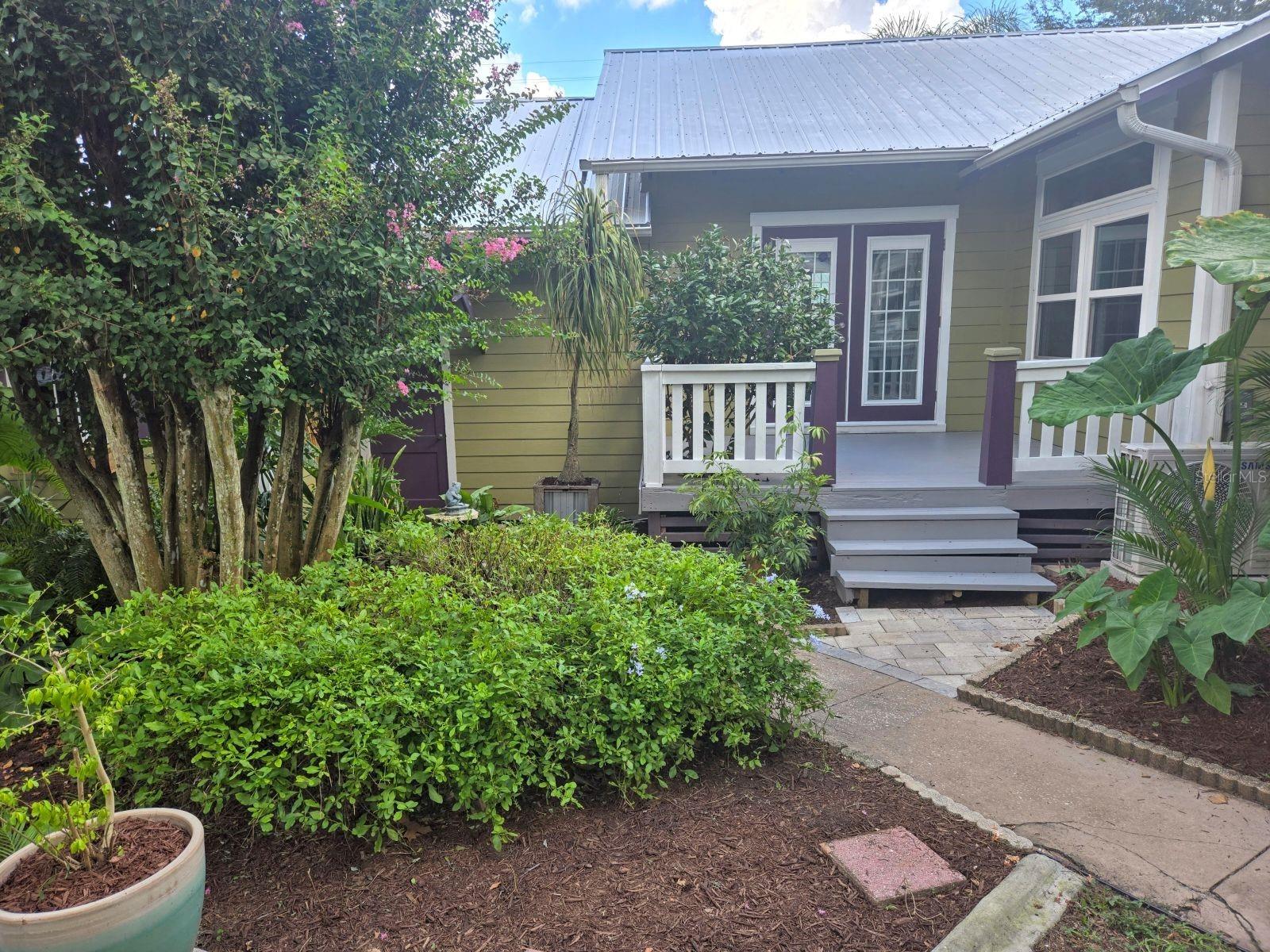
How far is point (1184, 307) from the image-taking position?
5.16 meters

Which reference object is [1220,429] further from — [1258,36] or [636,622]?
[636,622]

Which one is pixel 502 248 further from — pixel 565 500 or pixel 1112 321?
pixel 1112 321

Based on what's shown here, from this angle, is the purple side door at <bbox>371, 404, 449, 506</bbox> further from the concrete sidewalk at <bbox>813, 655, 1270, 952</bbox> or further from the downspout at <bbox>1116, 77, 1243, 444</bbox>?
the downspout at <bbox>1116, 77, 1243, 444</bbox>

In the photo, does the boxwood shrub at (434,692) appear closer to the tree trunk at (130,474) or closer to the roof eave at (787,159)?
the tree trunk at (130,474)

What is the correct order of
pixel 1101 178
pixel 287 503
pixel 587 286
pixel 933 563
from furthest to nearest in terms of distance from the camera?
pixel 587 286, pixel 1101 178, pixel 933 563, pixel 287 503

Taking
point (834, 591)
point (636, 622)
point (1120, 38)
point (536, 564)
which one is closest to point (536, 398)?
point (834, 591)

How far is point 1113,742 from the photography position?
318 cm

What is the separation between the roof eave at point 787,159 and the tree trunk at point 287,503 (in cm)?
355

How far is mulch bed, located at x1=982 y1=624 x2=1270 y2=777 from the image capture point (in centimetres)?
303

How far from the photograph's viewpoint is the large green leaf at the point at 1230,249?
3.09 metres

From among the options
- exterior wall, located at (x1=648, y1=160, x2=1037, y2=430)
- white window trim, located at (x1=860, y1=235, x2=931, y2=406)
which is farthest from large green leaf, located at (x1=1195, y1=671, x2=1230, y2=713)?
white window trim, located at (x1=860, y1=235, x2=931, y2=406)

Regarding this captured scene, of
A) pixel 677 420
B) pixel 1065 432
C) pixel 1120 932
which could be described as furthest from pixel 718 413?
pixel 1120 932

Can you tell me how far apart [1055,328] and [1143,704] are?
14.0 feet

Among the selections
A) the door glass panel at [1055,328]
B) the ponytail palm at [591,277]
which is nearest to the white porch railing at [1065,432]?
the door glass panel at [1055,328]
